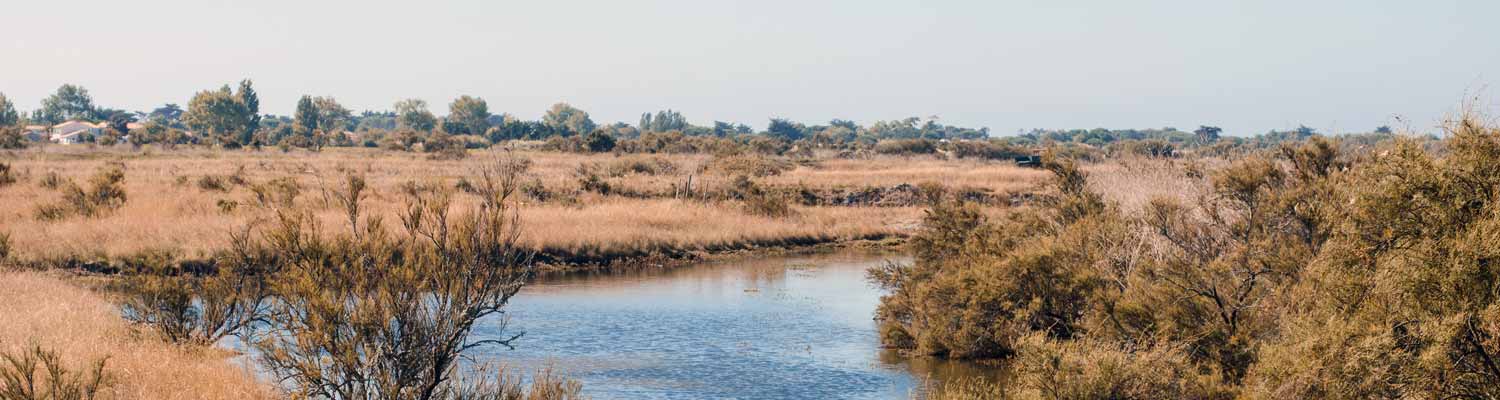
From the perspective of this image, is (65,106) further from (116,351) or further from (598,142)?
(116,351)

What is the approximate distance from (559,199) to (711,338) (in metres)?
27.1

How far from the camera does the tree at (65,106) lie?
7175 inches

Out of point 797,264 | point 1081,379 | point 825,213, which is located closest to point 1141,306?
point 1081,379

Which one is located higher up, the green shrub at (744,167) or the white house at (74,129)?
the white house at (74,129)

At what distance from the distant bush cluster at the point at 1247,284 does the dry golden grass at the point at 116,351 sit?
9.80 metres

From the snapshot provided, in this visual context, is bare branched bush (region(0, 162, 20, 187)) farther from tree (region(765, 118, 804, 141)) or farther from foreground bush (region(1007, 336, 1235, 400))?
tree (region(765, 118, 804, 141))

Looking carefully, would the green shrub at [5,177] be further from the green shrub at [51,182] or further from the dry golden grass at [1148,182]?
the dry golden grass at [1148,182]

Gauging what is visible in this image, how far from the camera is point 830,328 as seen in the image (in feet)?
87.8

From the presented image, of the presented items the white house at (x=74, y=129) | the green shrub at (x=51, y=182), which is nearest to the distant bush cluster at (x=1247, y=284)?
the green shrub at (x=51, y=182)

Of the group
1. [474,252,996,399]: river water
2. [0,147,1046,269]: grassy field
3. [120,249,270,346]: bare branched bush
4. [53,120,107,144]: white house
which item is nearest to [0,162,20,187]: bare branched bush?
[0,147,1046,269]: grassy field

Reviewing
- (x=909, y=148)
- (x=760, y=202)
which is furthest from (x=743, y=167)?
(x=909, y=148)

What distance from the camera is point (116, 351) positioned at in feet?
54.6

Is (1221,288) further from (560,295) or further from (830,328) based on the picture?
(560,295)

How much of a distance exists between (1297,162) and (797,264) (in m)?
19.8
